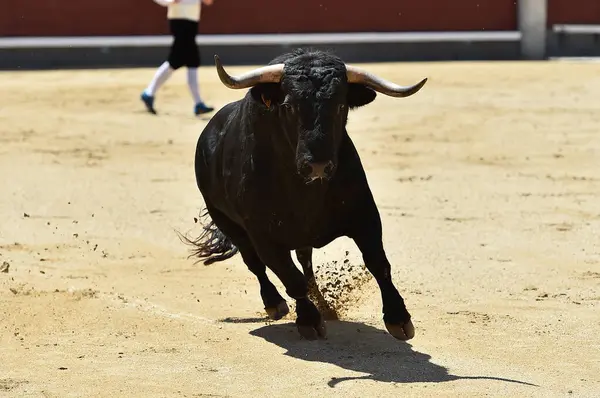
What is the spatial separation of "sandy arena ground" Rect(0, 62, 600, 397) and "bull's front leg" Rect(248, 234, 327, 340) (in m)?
0.06

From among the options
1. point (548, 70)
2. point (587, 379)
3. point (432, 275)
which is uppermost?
point (587, 379)

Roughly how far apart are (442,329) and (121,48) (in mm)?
9605

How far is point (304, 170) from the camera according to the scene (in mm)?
3947

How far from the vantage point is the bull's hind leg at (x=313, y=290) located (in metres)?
4.92

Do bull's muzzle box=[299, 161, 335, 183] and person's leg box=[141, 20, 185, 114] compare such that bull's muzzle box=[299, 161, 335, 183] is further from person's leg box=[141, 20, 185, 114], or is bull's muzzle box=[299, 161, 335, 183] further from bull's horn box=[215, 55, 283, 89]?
person's leg box=[141, 20, 185, 114]

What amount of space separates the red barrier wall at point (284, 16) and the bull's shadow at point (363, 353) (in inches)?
368

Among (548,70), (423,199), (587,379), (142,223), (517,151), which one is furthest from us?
(548,70)

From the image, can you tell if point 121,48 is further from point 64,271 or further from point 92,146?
point 64,271

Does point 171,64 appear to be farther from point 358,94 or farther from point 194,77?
point 358,94

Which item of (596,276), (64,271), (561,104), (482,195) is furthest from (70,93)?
(596,276)

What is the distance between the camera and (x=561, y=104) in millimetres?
10625

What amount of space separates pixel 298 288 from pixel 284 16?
975 centimetres

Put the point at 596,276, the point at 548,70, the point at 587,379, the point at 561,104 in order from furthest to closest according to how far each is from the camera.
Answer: the point at 548,70 < the point at 561,104 < the point at 596,276 < the point at 587,379

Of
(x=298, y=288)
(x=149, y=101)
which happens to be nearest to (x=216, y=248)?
(x=298, y=288)
